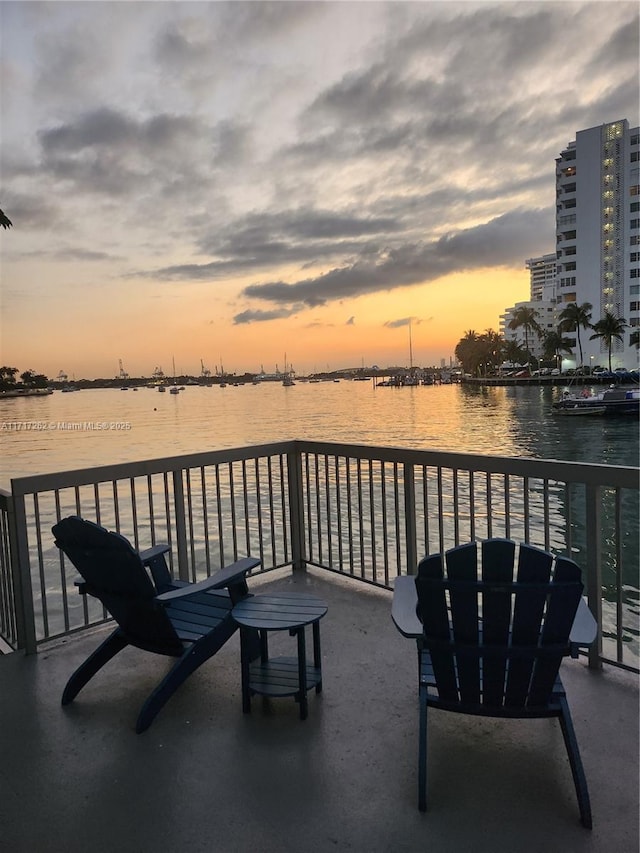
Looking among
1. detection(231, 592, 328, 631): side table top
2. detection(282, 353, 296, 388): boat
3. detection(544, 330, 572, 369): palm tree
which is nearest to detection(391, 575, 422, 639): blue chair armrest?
detection(231, 592, 328, 631): side table top

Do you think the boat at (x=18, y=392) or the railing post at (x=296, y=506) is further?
the boat at (x=18, y=392)

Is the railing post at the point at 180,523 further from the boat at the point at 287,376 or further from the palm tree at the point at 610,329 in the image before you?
the palm tree at the point at 610,329

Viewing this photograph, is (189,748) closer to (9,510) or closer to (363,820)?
(363,820)

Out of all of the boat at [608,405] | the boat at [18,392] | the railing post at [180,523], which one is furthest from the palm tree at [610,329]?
the railing post at [180,523]

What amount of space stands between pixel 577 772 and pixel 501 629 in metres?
0.52

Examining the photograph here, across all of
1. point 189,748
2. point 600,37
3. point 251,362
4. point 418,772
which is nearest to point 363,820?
point 418,772

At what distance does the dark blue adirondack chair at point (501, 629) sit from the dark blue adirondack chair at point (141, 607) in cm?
101

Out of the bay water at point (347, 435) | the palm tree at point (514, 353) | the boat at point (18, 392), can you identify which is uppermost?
the palm tree at point (514, 353)

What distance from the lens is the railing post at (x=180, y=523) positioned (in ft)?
12.2

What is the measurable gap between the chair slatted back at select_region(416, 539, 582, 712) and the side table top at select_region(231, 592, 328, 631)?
708mm

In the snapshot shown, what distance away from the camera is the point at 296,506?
177 inches

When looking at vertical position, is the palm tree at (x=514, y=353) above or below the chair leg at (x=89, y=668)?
above

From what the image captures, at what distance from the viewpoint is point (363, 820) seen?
1871 mm

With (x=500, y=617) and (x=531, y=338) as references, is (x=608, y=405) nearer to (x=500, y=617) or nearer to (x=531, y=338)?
(x=500, y=617)
